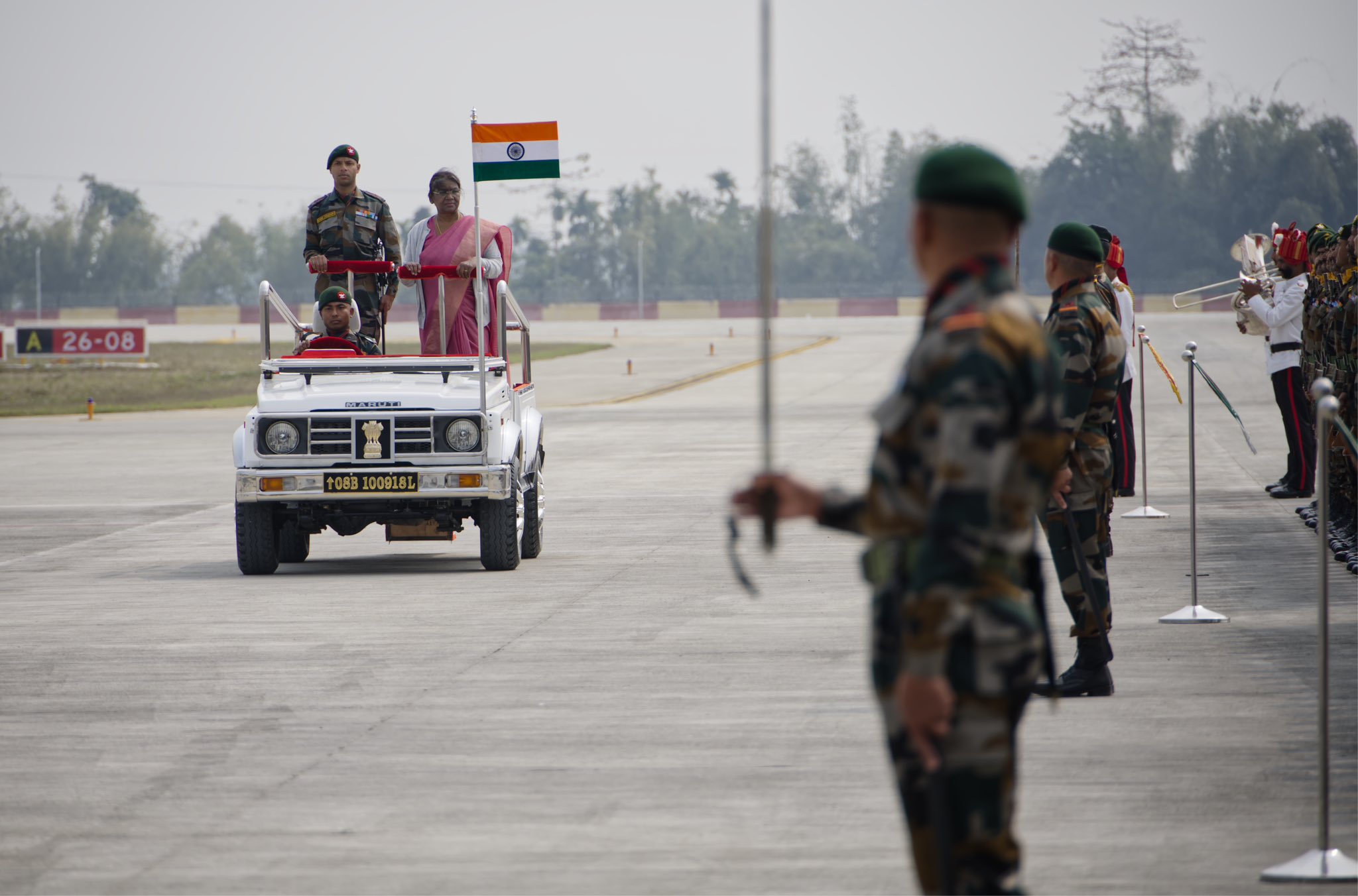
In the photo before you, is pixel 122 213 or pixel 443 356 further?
pixel 122 213

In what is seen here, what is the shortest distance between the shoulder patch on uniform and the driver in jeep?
1016 cm

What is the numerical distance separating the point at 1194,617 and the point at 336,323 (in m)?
6.67

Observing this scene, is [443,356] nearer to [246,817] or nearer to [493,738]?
[493,738]

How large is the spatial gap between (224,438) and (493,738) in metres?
21.4

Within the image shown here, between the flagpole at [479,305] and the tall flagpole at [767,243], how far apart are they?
27.6 feet

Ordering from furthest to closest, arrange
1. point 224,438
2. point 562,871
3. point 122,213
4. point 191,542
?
point 122,213
point 224,438
point 191,542
point 562,871

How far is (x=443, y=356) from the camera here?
13320 millimetres

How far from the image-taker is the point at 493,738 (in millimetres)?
7652

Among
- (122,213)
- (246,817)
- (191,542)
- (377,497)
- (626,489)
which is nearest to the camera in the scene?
(246,817)

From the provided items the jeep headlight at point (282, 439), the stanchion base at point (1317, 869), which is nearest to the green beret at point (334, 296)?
the jeep headlight at point (282, 439)

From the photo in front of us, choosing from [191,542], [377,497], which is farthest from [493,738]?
[191,542]

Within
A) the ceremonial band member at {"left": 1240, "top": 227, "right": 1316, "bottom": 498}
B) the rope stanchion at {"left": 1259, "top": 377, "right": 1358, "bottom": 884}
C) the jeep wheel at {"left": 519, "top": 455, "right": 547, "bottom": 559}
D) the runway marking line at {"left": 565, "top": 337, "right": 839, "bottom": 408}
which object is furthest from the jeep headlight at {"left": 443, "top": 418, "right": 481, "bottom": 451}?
A: the runway marking line at {"left": 565, "top": 337, "right": 839, "bottom": 408}

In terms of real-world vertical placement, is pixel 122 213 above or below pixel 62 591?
above

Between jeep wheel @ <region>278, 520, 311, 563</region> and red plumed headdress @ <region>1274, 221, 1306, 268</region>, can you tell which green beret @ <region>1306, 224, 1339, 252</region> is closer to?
red plumed headdress @ <region>1274, 221, 1306, 268</region>
